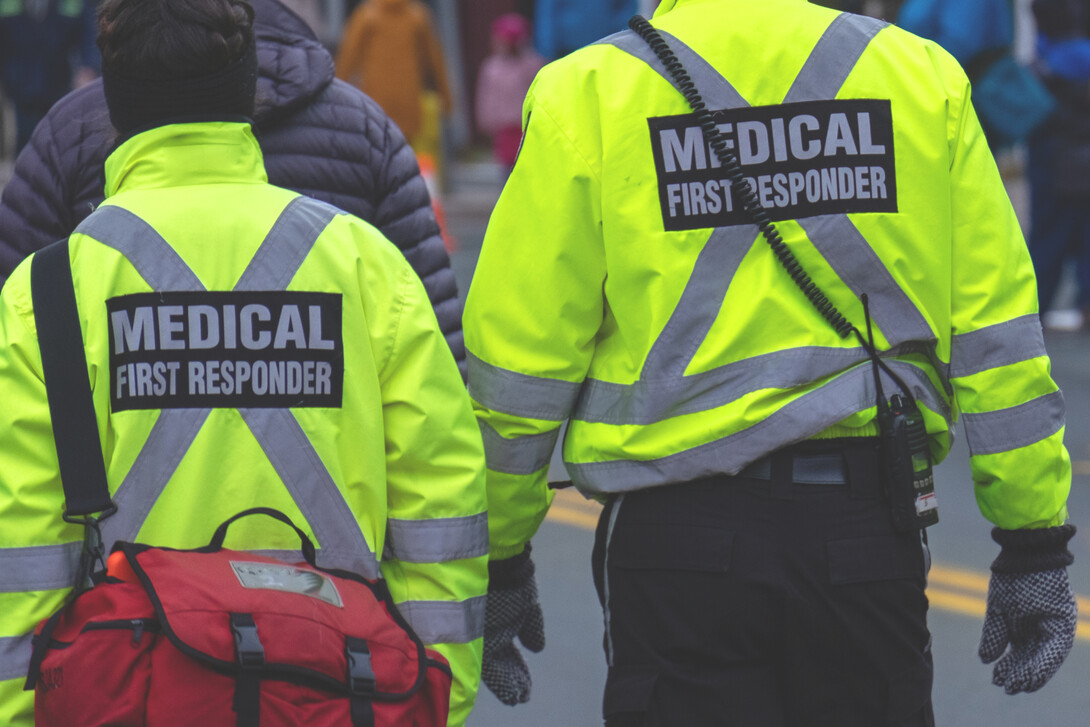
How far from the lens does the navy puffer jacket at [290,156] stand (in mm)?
3371

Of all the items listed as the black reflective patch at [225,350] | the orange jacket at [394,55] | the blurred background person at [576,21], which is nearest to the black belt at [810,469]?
the black reflective patch at [225,350]

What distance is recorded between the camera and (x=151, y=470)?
8.03 ft

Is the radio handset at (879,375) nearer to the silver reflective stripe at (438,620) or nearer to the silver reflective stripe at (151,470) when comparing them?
the silver reflective stripe at (438,620)

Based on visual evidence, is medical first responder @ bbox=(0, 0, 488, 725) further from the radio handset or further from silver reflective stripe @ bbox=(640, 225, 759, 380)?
the radio handset

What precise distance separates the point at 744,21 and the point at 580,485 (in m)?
0.82

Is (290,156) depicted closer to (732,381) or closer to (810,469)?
(732,381)

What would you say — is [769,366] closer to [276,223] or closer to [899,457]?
[899,457]

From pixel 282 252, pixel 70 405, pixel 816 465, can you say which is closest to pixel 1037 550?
pixel 816 465

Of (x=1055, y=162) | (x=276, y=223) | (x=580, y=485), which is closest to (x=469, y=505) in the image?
(x=580, y=485)

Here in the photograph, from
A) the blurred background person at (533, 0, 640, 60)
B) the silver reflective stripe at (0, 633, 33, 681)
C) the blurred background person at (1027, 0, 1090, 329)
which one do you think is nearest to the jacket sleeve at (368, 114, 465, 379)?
the silver reflective stripe at (0, 633, 33, 681)

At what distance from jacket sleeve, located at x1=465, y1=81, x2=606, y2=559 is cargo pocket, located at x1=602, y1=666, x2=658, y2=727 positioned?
392 millimetres

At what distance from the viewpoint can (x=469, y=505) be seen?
2574 millimetres

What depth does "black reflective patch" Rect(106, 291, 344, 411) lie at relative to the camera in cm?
246

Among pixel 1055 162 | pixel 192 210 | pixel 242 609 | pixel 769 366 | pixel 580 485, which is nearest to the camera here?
pixel 242 609
